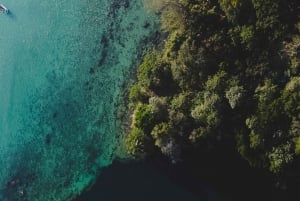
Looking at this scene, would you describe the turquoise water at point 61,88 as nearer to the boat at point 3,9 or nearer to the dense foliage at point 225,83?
the boat at point 3,9

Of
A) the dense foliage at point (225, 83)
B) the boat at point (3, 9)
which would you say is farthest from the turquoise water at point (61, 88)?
the dense foliage at point (225, 83)

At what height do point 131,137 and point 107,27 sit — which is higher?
point 107,27

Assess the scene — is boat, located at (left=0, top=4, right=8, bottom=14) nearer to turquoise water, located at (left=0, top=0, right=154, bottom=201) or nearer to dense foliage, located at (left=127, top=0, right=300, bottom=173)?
turquoise water, located at (left=0, top=0, right=154, bottom=201)

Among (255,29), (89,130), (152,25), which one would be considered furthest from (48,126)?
(255,29)

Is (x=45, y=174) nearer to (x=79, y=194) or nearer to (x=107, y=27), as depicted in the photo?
(x=79, y=194)

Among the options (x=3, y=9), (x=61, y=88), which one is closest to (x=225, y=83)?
(x=61, y=88)

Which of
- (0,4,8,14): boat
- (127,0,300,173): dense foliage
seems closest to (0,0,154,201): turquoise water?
(0,4,8,14): boat
